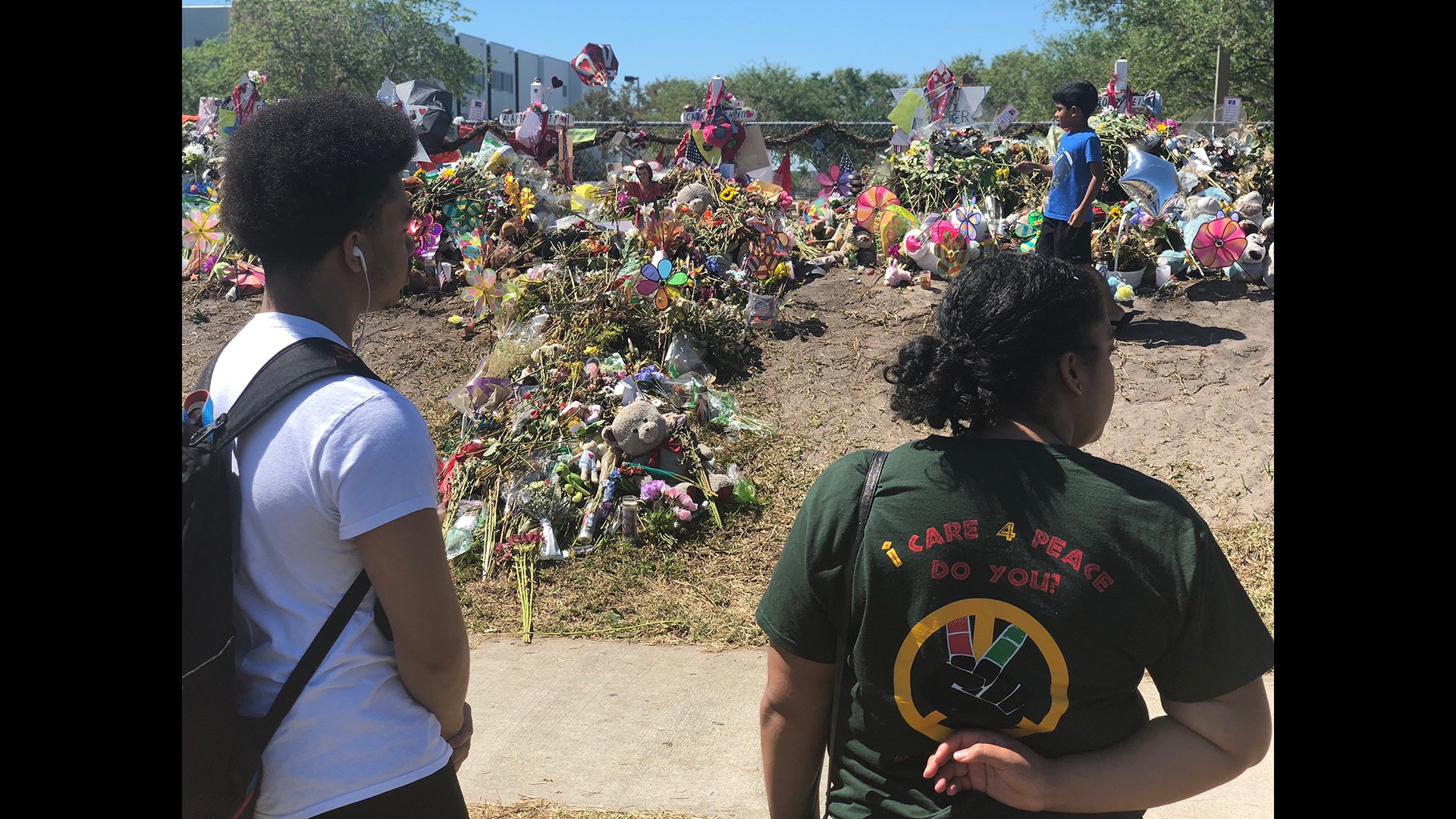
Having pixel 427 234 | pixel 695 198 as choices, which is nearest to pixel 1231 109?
pixel 695 198

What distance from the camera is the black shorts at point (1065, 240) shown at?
6.89m

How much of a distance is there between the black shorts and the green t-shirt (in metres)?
5.74

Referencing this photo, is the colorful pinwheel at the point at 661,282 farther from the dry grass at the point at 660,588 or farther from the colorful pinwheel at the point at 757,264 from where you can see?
the dry grass at the point at 660,588

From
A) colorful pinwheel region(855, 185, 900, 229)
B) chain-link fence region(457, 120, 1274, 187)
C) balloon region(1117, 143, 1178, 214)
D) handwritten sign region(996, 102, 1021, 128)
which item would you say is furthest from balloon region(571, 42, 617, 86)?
balloon region(1117, 143, 1178, 214)

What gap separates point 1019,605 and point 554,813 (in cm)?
214

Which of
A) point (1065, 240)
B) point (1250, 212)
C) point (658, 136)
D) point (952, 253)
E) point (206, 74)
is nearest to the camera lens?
point (1065, 240)

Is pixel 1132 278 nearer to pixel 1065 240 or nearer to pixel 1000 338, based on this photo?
pixel 1065 240

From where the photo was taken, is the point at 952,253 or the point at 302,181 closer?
the point at 302,181

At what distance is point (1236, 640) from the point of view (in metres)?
1.44

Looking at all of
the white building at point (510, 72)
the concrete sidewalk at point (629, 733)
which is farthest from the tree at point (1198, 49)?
the white building at point (510, 72)

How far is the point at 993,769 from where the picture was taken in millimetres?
1487

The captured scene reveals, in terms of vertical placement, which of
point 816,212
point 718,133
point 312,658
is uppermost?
point 718,133

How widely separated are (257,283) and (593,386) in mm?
5471

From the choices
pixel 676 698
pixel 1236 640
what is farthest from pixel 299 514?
pixel 676 698
